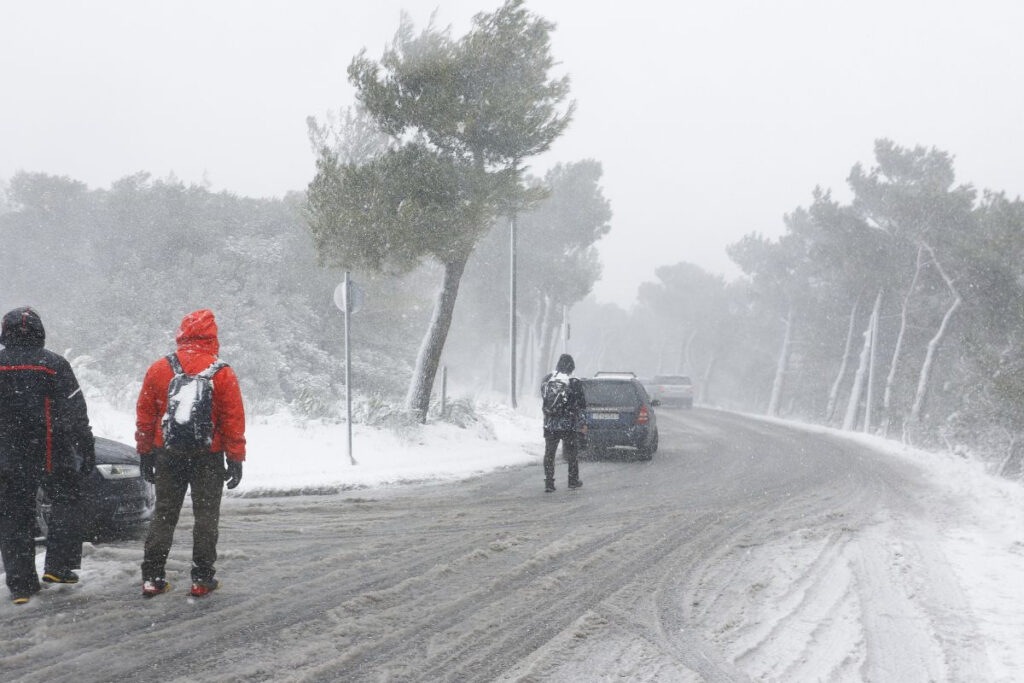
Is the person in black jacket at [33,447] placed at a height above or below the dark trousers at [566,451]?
above

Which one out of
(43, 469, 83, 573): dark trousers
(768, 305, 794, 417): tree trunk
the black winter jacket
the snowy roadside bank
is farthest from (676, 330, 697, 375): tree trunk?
the black winter jacket

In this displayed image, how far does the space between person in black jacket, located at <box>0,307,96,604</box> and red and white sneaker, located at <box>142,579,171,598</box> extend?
0.55m

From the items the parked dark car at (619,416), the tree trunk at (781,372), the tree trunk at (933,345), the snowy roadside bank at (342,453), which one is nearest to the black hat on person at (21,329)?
the snowy roadside bank at (342,453)

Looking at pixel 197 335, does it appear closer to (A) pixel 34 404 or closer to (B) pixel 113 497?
(A) pixel 34 404

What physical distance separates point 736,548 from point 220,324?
21511 millimetres

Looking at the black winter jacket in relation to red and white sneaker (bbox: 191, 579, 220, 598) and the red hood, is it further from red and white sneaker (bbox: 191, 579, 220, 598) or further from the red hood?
red and white sneaker (bbox: 191, 579, 220, 598)

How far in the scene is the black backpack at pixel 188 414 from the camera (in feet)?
15.2

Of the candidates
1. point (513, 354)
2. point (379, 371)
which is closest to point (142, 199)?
point (379, 371)

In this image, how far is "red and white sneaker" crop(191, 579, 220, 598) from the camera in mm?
4730

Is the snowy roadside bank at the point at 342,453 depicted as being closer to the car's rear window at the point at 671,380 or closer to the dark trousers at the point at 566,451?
the dark trousers at the point at 566,451

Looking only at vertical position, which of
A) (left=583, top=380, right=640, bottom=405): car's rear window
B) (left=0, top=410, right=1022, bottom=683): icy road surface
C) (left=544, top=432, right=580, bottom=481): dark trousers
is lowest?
(left=0, top=410, right=1022, bottom=683): icy road surface

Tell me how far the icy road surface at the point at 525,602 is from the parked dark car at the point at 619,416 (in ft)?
15.4

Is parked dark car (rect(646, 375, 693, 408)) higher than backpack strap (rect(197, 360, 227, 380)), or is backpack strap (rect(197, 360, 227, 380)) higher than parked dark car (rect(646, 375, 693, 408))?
backpack strap (rect(197, 360, 227, 380))

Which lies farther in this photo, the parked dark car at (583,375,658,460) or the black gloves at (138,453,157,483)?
the parked dark car at (583,375,658,460)
